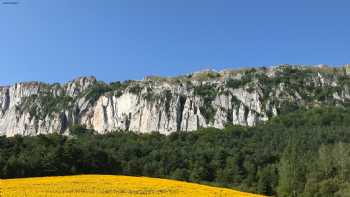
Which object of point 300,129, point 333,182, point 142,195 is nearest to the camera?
point 142,195

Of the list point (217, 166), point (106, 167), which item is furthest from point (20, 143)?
point (217, 166)

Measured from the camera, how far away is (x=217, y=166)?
12244 centimetres

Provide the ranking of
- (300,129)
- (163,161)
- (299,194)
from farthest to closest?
(300,129) → (163,161) → (299,194)

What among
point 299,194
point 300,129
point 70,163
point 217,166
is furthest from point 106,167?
point 300,129

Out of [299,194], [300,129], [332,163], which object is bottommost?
[299,194]

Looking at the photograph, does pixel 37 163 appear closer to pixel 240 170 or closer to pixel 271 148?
pixel 240 170

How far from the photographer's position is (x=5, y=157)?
89.7 m

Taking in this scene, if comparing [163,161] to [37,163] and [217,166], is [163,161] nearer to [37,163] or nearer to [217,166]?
[217,166]

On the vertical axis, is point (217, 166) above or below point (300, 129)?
below

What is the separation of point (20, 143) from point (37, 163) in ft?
113

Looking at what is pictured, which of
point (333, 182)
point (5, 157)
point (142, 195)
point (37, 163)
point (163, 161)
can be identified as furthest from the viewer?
point (163, 161)

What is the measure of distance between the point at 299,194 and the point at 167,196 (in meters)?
49.8

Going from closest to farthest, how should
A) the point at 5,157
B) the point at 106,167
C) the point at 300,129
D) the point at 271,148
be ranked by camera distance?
1. the point at 5,157
2. the point at 106,167
3. the point at 271,148
4. the point at 300,129

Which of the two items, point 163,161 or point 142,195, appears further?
point 163,161
